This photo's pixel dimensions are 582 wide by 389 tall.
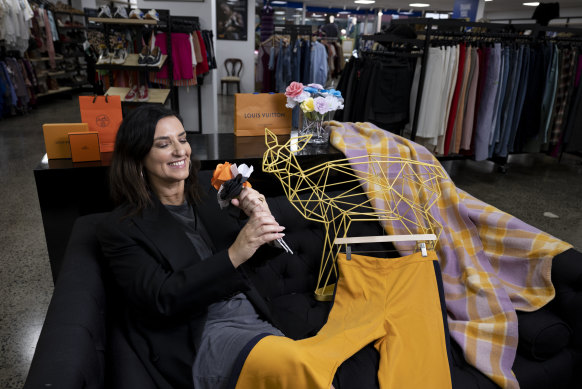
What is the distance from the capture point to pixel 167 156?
1467mm

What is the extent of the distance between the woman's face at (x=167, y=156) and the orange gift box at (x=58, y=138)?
90 cm

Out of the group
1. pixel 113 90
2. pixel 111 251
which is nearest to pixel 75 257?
pixel 111 251

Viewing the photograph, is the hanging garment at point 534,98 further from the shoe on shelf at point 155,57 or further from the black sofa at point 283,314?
the shoe on shelf at point 155,57

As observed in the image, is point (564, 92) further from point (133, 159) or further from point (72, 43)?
point (72, 43)

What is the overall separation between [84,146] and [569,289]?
2.28 m

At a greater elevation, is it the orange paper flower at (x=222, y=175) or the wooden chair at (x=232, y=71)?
the wooden chair at (x=232, y=71)

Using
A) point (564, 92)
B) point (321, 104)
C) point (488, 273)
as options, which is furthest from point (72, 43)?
point (488, 273)

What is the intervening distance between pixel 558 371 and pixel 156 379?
1.47 meters

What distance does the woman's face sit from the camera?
146cm

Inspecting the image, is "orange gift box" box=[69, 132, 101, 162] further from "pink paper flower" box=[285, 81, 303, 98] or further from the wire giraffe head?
"pink paper flower" box=[285, 81, 303, 98]

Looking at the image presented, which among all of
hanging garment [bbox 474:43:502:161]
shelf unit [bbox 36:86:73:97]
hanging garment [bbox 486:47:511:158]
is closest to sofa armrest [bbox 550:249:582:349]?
hanging garment [bbox 474:43:502:161]

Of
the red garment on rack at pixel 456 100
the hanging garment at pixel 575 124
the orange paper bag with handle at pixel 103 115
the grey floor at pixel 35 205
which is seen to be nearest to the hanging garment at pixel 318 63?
the grey floor at pixel 35 205

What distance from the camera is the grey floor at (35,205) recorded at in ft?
7.23

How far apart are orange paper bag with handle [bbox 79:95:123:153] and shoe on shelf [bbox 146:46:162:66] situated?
2.46m
